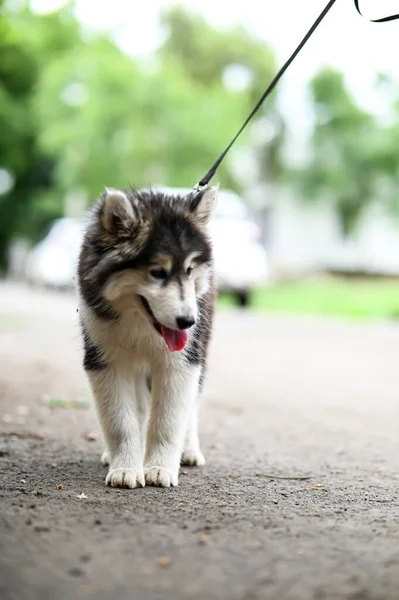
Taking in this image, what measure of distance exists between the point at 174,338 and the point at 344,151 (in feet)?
123

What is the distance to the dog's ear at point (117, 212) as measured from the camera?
4.85 meters

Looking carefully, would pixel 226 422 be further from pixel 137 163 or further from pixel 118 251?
pixel 137 163

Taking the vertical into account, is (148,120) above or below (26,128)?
below

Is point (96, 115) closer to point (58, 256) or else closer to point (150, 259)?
point (58, 256)

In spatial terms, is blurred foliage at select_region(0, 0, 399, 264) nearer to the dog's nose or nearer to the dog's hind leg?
the dog's hind leg

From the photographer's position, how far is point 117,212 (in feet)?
16.0

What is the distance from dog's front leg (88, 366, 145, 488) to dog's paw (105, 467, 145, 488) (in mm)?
67

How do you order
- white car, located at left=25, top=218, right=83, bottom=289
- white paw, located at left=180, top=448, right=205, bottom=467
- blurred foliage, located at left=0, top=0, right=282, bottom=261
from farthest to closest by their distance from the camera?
blurred foliage, located at left=0, top=0, right=282, bottom=261
white car, located at left=25, top=218, right=83, bottom=289
white paw, located at left=180, top=448, right=205, bottom=467

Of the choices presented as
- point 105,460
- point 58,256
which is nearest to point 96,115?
point 58,256

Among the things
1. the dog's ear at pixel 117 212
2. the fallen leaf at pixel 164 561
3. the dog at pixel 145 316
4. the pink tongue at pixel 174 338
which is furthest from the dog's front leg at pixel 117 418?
the fallen leaf at pixel 164 561

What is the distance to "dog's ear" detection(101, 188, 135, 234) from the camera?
4.85 m

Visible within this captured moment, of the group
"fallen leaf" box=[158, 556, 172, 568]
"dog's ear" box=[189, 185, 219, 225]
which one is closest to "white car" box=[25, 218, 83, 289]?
"dog's ear" box=[189, 185, 219, 225]

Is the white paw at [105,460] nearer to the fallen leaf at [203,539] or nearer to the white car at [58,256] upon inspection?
the fallen leaf at [203,539]

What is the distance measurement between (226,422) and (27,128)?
37.5m
